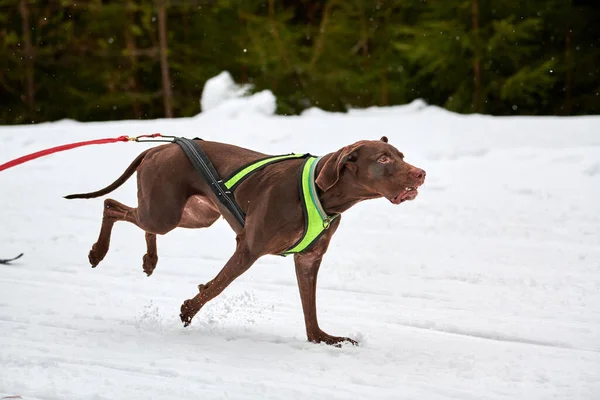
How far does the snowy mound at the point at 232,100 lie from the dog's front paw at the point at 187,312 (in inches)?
289

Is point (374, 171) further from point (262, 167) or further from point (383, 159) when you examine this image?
point (262, 167)

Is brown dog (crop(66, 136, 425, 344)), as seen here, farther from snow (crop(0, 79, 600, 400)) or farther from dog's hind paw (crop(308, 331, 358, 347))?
snow (crop(0, 79, 600, 400))

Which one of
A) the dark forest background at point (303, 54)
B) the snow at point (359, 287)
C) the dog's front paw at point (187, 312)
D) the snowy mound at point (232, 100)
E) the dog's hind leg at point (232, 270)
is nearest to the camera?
the snow at point (359, 287)

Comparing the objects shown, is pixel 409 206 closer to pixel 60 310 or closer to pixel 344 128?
pixel 344 128

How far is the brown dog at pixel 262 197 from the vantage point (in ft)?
13.3

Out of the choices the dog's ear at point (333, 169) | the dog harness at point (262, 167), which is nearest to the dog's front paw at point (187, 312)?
the dog harness at point (262, 167)

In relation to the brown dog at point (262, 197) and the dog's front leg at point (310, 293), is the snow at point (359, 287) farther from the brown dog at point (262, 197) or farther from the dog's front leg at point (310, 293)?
the brown dog at point (262, 197)

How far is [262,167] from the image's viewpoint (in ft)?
14.9

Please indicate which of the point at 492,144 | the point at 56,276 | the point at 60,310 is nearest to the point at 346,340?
the point at 60,310

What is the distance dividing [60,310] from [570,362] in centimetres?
314

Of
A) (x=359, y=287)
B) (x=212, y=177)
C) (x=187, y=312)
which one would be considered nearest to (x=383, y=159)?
(x=212, y=177)

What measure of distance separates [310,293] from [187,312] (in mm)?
737

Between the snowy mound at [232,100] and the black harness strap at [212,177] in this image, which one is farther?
the snowy mound at [232,100]

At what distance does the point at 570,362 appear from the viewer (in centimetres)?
414
